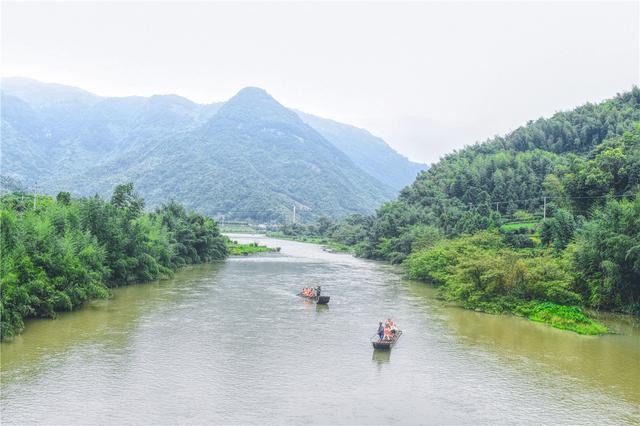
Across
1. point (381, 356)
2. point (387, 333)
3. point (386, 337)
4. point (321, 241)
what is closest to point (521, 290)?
point (387, 333)

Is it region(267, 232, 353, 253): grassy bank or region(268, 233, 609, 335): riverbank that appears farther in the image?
region(267, 232, 353, 253): grassy bank

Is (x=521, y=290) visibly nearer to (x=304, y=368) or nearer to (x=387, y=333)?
(x=387, y=333)

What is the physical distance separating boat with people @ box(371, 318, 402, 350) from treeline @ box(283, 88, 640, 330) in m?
10.0

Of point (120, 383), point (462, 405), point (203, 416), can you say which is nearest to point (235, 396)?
point (203, 416)

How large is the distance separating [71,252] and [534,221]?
5174 cm

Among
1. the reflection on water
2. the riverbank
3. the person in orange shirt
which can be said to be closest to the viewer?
the reflection on water

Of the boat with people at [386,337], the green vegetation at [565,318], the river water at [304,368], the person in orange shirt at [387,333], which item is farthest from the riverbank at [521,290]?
the person in orange shirt at [387,333]

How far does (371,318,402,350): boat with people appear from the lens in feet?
75.8

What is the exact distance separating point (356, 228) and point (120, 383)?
3644 inches

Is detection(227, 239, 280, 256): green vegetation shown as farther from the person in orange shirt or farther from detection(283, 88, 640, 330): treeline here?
the person in orange shirt

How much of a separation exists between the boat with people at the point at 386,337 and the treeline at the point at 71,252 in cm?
1568

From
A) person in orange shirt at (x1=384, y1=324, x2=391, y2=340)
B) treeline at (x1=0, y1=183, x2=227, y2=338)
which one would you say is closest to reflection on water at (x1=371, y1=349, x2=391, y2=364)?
person in orange shirt at (x1=384, y1=324, x2=391, y2=340)

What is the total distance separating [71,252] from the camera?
2909 centimetres

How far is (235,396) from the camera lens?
679 inches
